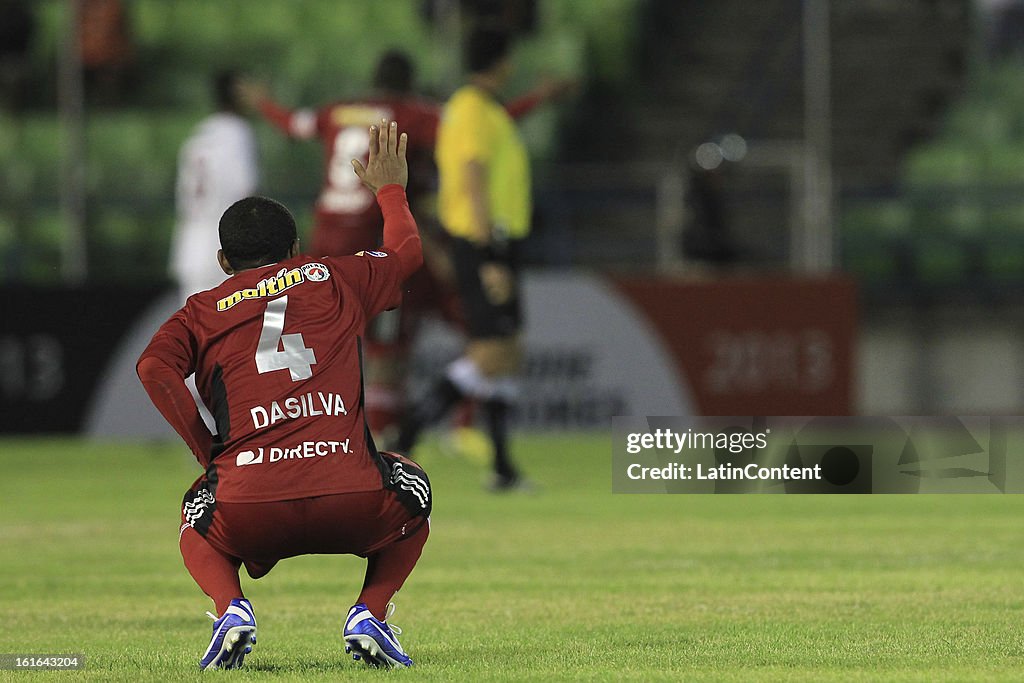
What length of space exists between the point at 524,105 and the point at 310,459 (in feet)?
20.9

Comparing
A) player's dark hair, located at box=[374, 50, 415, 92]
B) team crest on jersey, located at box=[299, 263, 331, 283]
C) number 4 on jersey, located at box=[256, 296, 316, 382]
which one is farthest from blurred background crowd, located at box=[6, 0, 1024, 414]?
number 4 on jersey, located at box=[256, 296, 316, 382]

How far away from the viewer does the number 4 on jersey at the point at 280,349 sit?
4.62 meters

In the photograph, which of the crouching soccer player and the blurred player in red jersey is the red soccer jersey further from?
the blurred player in red jersey

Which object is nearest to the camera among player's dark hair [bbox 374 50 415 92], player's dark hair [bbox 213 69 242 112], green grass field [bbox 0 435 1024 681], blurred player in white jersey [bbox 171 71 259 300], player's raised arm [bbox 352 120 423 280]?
green grass field [bbox 0 435 1024 681]

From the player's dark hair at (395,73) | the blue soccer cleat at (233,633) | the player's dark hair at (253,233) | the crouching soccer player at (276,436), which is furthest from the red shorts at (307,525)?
the player's dark hair at (395,73)

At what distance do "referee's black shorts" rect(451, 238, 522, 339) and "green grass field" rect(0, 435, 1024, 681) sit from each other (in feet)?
2.89

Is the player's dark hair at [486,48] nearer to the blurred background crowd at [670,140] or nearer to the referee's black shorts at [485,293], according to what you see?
the referee's black shorts at [485,293]

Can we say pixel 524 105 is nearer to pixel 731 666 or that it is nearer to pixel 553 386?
pixel 553 386

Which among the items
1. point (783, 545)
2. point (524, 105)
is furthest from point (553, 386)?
point (783, 545)

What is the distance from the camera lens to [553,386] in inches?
579

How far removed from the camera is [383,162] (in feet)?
16.4

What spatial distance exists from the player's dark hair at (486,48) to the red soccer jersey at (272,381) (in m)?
5.47

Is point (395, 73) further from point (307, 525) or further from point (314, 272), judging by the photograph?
point (307, 525)

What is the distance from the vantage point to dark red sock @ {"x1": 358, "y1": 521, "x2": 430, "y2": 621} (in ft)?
15.4
